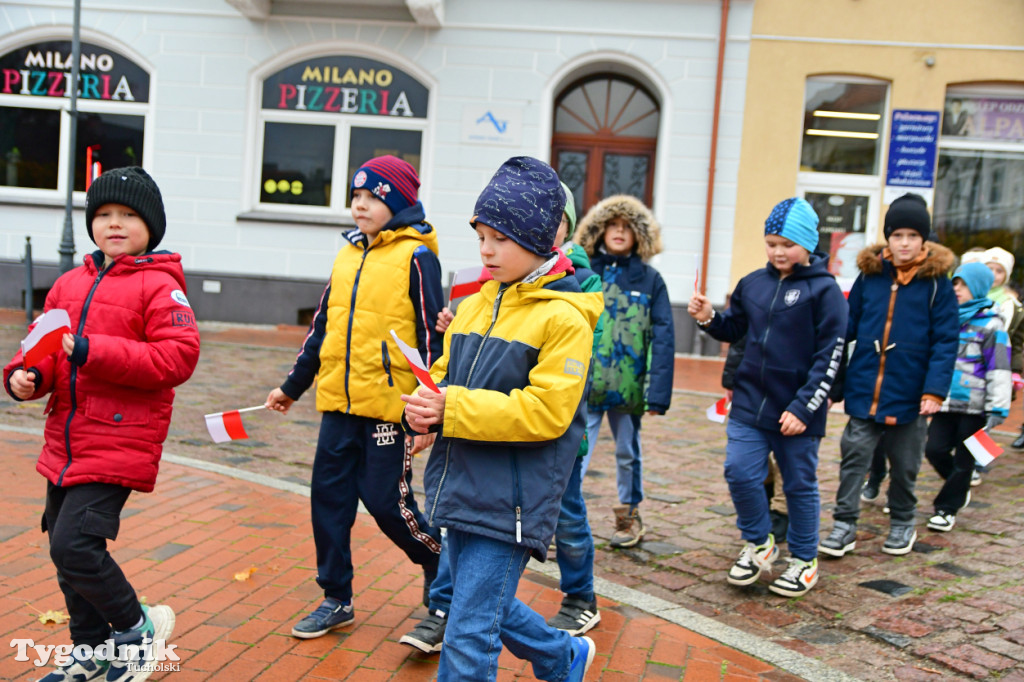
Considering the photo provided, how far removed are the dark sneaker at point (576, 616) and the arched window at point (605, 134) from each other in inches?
415

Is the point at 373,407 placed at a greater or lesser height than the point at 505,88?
lesser

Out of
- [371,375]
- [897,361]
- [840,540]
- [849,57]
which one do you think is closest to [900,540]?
[840,540]

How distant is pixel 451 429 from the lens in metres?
2.58

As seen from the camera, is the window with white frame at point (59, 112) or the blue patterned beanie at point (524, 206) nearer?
the blue patterned beanie at point (524, 206)

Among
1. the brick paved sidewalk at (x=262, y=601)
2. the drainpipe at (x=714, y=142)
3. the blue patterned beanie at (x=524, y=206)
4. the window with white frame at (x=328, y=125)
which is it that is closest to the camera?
the blue patterned beanie at (x=524, y=206)

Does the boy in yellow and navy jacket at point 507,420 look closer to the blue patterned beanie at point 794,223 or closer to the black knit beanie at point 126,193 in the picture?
the black knit beanie at point 126,193

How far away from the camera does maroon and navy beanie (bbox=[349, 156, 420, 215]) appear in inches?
140

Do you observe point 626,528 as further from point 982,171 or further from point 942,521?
point 982,171

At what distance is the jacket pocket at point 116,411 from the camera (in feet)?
9.70

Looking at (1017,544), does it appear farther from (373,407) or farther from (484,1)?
(484,1)

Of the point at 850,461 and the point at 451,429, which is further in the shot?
the point at 850,461

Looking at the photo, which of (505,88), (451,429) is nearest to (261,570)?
(451,429)

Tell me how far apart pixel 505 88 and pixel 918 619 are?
34.4ft

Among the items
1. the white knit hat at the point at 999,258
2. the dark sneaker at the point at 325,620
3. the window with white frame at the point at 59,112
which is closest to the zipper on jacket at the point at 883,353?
the white knit hat at the point at 999,258
